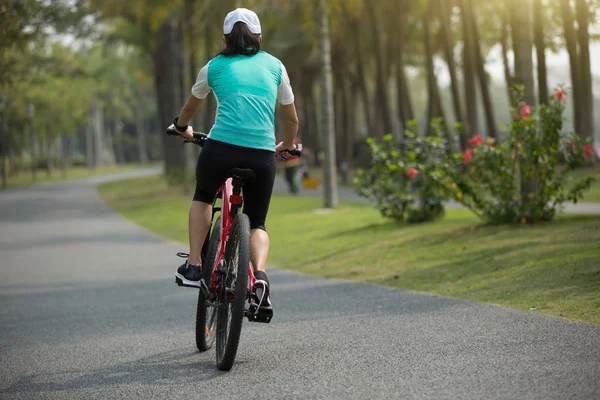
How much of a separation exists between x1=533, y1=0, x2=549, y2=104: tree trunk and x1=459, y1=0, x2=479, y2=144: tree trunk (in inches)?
123

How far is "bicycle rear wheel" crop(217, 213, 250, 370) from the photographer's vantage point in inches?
220

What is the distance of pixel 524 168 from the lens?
42.1 ft

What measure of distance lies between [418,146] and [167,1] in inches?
681

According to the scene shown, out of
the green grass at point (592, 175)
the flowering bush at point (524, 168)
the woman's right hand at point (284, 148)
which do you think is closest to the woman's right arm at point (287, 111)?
the woman's right hand at point (284, 148)

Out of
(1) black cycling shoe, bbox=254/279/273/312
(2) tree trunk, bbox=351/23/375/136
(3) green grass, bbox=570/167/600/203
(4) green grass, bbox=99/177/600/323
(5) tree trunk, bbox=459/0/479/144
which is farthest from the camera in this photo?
(2) tree trunk, bbox=351/23/375/136

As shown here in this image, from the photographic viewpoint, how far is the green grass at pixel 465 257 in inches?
337

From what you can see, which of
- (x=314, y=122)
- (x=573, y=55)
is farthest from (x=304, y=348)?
(x=314, y=122)

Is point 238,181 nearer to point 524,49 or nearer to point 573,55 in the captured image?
point 524,49

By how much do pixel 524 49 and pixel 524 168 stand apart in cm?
241

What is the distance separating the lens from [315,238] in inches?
667

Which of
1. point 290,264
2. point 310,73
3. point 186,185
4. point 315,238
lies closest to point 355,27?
point 186,185

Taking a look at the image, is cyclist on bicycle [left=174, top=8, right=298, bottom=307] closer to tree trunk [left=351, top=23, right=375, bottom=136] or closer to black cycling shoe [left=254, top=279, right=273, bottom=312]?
black cycling shoe [left=254, top=279, right=273, bottom=312]

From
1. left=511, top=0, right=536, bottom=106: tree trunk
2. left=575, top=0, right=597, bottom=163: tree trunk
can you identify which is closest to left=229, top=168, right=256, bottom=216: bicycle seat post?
left=511, top=0, right=536, bottom=106: tree trunk

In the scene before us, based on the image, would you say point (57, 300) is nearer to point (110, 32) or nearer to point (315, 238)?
point (315, 238)
